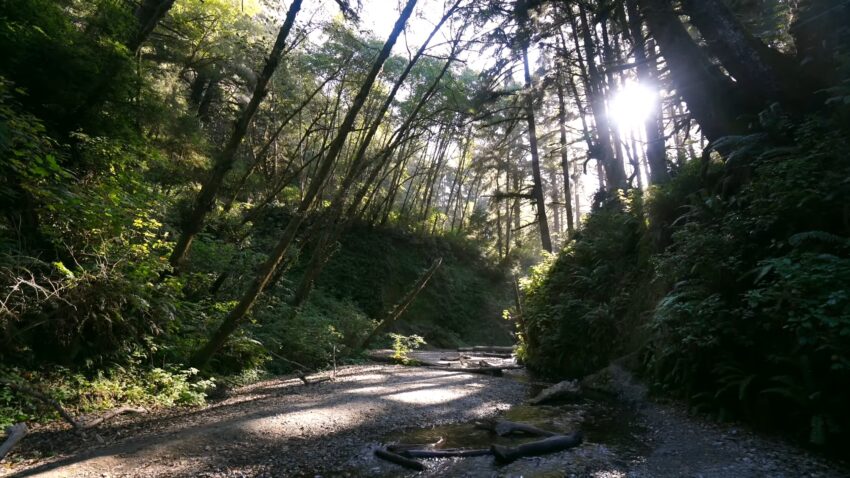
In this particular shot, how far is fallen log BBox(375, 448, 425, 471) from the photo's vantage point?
4.48 metres

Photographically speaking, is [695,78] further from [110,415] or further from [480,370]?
[110,415]

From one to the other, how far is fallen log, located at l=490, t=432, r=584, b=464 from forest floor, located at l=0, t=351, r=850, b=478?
0.10m

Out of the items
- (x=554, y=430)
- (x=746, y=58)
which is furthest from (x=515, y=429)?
(x=746, y=58)

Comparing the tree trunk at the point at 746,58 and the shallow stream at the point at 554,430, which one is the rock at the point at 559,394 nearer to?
the shallow stream at the point at 554,430

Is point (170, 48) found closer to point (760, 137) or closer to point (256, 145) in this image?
point (256, 145)

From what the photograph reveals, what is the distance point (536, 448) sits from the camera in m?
4.82

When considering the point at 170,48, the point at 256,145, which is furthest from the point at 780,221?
the point at 256,145

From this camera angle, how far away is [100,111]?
7.75 meters

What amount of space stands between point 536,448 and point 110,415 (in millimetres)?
5535

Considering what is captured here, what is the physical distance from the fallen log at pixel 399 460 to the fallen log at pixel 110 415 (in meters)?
3.65

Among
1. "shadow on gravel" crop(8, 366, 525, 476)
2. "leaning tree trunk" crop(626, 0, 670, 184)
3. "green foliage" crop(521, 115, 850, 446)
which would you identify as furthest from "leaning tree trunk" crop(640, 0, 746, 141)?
"shadow on gravel" crop(8, 366, 525, 476)

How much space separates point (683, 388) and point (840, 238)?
9.32 feet

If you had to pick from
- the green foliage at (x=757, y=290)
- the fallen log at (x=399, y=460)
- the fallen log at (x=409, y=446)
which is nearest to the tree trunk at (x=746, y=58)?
the green foliage at (x=757, y=290)

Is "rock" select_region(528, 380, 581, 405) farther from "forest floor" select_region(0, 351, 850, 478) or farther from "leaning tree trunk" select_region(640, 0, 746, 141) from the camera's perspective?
"leaning tree trunk" select_region(640, 0, 746, 141)
